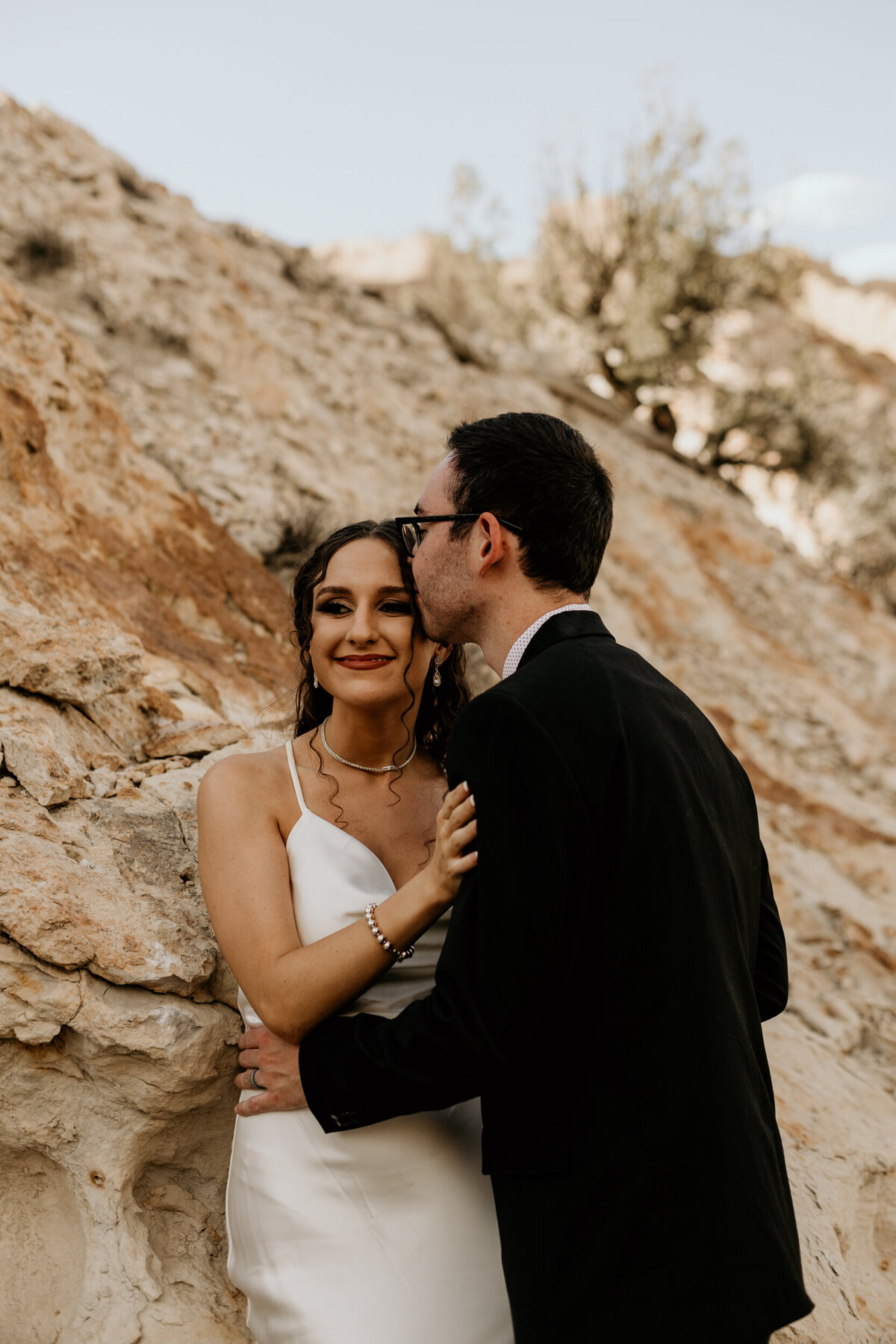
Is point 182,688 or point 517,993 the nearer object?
point 517,993

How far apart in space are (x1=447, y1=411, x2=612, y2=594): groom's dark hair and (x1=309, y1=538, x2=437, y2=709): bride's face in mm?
513

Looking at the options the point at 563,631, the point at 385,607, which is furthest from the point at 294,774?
the point at 563,631

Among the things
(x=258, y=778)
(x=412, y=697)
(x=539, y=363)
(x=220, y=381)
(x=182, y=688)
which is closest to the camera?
(x=258, y=778)

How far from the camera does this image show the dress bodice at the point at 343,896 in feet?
7.73

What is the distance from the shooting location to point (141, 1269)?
2406 millimetres

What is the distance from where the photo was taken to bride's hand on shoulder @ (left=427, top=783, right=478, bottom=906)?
1.88 m

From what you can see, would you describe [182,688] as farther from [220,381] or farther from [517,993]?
[220,381]

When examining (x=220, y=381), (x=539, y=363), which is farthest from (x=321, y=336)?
(x=539, y=363)

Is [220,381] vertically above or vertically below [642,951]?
below

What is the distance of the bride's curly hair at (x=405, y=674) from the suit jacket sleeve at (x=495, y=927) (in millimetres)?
1049

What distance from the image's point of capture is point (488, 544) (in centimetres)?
227

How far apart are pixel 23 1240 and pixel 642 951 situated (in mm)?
1874

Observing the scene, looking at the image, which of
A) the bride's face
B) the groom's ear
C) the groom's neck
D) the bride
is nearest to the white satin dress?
the bride

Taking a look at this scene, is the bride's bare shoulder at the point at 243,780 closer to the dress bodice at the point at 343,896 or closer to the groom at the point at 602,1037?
the dress bodice at the point at 343,896
